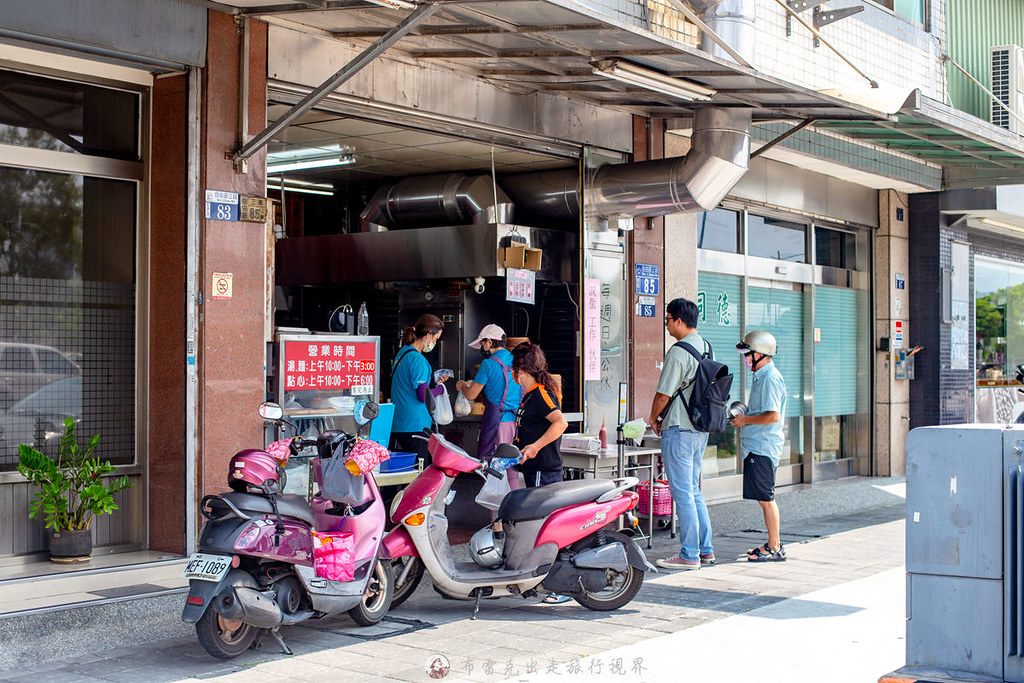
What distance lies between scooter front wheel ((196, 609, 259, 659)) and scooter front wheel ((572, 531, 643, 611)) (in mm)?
2147

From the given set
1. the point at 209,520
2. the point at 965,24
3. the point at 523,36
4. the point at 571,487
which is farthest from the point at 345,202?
the point at 965,24

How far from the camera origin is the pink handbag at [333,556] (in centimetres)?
615

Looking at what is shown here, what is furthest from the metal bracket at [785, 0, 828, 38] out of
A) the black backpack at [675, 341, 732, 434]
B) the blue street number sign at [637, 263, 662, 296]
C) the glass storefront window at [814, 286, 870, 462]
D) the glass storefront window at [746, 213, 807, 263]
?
the black backpack at [675, 341, 732, 434]

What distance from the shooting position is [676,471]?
28.0 ft

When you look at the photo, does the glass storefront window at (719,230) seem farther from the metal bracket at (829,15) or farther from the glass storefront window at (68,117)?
the glass storefront window at (68,117)

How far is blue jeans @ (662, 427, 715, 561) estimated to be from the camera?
8.50 meters

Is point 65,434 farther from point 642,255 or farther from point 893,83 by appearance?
point 893,83

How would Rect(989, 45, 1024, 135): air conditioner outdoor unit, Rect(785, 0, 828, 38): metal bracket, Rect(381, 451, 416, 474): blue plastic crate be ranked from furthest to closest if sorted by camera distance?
1. Rect(989, 45, 1024, 135): air conditioner outdoor unit
2. Rect(785, 0, 828, 38): metal bracket
3. Rect(381, 451, 416, 474): blue plastic crate

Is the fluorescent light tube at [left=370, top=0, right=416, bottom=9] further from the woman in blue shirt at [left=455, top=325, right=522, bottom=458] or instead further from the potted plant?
the potted plant

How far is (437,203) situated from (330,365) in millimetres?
3055

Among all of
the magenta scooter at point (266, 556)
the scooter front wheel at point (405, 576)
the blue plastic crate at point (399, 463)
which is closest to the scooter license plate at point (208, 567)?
the magenta scooter at point (266, 556)

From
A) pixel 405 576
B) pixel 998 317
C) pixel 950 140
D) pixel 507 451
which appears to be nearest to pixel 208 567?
pixel 405 576

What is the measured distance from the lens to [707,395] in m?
8.41

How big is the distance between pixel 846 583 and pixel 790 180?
21.5 ft
